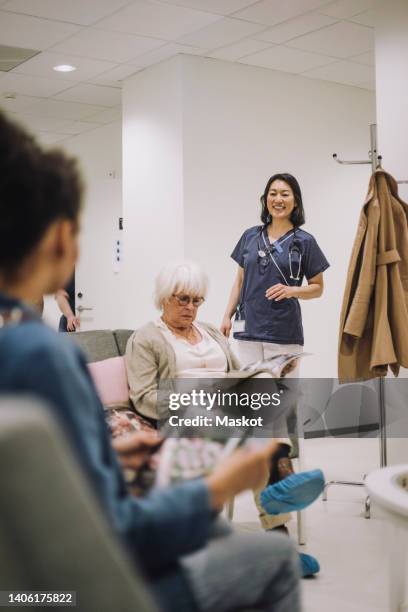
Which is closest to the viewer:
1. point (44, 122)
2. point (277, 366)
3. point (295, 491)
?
point (295, 491)

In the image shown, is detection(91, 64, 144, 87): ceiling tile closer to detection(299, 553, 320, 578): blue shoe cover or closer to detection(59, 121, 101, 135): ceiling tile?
detection(59, 121, 101, 135): ceiling tile

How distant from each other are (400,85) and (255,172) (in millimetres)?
1669

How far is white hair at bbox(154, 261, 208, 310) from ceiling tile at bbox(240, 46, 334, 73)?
2.61 meters

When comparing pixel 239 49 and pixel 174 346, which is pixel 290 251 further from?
pixel 239 49

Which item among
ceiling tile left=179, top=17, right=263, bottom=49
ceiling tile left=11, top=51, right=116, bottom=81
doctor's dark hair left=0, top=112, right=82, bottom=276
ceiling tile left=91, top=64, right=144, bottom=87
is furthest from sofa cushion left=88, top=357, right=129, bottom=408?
ceiling tile left=91, top=64, right=144, bottom=87

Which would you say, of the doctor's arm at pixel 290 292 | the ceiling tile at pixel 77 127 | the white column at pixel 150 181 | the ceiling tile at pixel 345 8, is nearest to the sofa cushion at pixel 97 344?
the doctor's arm at pixel 290 292

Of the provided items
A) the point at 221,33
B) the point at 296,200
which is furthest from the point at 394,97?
the point at 221,33

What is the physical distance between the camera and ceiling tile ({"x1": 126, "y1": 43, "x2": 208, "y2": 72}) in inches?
199

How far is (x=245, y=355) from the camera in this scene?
13.4ft

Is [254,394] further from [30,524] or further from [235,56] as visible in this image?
[235,56]

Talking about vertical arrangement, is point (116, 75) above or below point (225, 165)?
above

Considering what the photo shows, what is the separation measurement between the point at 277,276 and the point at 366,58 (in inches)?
84.9

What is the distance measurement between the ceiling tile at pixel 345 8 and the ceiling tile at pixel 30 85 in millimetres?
2239

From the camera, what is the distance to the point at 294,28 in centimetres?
472
